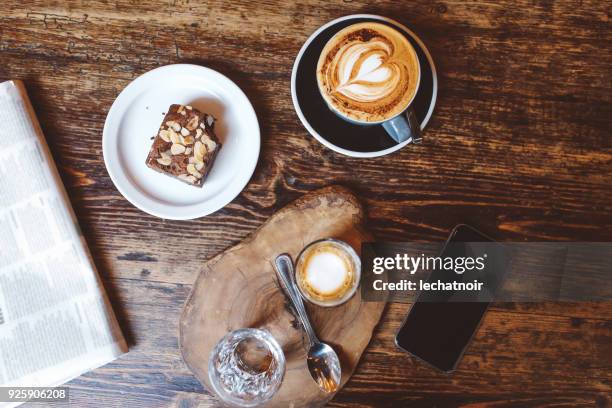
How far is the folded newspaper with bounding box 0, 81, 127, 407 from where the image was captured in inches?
47.6

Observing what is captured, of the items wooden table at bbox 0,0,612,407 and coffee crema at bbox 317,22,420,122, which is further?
wooden table at bbox 0,0,612,407

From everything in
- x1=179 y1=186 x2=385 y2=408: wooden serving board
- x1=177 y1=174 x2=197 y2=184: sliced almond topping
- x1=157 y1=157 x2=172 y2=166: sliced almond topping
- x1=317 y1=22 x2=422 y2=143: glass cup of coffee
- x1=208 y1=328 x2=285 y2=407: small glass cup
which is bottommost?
x1=208 y1=328 x2=285 y2=407: small glass cup

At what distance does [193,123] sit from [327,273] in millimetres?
462

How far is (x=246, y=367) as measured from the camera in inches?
47.3

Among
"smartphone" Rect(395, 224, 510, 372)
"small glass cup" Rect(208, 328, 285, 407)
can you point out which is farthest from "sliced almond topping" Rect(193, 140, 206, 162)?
"smartphone" Rect(395, 224, 510, 372)

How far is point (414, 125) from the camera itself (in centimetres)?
113

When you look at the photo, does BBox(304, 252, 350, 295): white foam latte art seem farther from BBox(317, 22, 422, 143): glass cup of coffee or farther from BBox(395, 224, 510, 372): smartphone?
BBox(317, 22, 422, 143): glass cup of coffee

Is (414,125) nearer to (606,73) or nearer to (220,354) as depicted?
(606,73)

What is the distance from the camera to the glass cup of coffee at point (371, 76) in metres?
1.12

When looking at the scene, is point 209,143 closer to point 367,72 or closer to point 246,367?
point 367,72

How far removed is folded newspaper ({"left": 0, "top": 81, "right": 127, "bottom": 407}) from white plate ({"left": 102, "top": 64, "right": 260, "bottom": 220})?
6.8 inches

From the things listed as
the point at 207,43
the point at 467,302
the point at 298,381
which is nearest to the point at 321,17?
the point at 207,43

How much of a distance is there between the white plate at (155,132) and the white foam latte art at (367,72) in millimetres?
227

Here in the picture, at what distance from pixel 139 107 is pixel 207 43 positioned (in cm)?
22
